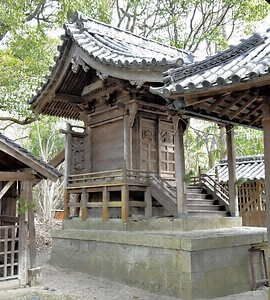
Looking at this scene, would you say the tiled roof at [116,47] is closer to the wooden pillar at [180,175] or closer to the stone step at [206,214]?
the wooden pillar at [180,175]

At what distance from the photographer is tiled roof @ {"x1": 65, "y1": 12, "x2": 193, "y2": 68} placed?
839 cm

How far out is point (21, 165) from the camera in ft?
26.7

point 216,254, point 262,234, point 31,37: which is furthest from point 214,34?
point 216,254

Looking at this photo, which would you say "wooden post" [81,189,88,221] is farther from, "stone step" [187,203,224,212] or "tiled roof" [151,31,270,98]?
"tiled roof" [151,31,270,98]

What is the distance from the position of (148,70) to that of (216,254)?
14.3 feet

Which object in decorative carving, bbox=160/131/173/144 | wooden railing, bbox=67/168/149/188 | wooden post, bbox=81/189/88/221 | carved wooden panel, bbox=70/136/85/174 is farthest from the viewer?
carved wooden panel, bbox=70/136/85/174

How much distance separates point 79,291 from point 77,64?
6.39 m

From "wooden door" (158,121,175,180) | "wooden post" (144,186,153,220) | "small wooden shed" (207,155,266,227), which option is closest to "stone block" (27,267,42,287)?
"wooden post" (144,186,153,220)

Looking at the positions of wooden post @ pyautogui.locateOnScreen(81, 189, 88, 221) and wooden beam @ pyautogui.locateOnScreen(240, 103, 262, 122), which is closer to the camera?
wooden beam @ pyautogui.locateOnScreen(240, 103, 262, 122)

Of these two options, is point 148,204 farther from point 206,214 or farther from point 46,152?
point 46,152

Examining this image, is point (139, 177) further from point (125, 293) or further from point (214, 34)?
point (214, 34)

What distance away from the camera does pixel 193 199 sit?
32.8ft

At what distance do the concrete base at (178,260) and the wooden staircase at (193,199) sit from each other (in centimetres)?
53

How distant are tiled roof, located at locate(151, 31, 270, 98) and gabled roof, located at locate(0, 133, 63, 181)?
3.27 meters
